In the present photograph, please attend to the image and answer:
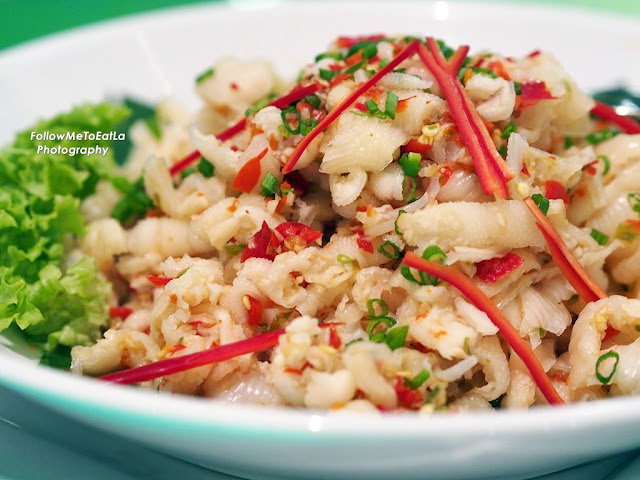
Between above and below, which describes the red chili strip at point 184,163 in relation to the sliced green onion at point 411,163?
below

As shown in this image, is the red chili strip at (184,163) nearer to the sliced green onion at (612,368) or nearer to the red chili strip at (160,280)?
the red chili strip at (160,280)

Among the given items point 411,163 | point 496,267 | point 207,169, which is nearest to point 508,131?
point 411,163

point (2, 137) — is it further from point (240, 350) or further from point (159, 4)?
point (159, 4)

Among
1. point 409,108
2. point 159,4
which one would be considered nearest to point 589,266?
point 409,108

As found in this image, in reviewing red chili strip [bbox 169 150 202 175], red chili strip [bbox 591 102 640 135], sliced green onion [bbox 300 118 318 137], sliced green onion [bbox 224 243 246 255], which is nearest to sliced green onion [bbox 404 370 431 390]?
sliced green onion [bbox 224 243 246 255]

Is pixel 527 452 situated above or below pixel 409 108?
below

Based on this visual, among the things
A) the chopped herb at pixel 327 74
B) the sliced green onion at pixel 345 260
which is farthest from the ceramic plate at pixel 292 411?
the chopped herb at pixel 327 74


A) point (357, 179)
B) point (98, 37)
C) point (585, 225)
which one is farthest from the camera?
point (98, 37)

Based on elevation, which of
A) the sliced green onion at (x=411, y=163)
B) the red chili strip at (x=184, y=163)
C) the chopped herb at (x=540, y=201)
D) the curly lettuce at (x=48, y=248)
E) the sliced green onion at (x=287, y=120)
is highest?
the sliced green onion at (x=287, y=120)
